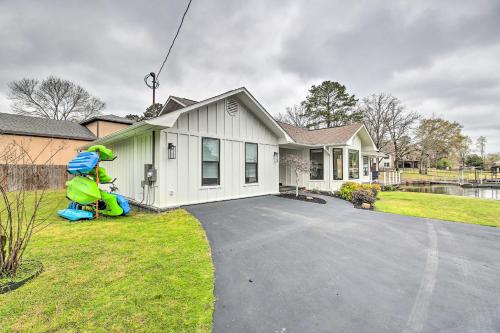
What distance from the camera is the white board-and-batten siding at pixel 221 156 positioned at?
671 centimetres

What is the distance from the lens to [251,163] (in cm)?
924

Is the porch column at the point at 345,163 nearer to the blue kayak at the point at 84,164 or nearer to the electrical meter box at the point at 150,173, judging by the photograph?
the electrical meter box at the point at 150,173

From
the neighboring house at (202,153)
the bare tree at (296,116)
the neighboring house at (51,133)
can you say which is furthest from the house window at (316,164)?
the bare tree at (296,116)

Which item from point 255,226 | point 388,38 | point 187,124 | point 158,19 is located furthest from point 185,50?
point 388,38

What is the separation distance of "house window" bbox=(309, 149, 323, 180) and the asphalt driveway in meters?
6.71

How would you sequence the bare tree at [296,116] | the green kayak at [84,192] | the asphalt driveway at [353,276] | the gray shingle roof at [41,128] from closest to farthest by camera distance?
the asphalt driveway at [353,276]
the green kayak at [84,192]
the gray shingle roof at [41,128]
the bare tree at [296,116]

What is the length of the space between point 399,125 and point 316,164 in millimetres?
22162

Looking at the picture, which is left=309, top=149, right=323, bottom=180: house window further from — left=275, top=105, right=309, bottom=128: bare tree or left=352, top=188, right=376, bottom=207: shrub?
left=275, top=105, right=309, bottom=128: bare tree

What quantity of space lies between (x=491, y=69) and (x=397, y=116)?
1400 cm

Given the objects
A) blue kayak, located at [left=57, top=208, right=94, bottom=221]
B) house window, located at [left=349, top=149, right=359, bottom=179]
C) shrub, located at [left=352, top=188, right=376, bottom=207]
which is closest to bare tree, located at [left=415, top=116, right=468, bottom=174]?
house window, located at [left=349, top=149, right=359, bottom=179]

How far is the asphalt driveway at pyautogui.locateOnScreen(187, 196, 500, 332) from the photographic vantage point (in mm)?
2107

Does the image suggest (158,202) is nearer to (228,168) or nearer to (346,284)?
(228,168)

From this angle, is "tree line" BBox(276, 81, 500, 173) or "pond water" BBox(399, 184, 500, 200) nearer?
"pond water" BBox(399, 184, 500, 200)

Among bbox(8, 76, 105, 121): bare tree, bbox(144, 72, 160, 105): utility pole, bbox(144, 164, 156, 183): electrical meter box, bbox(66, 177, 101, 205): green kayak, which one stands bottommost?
bbox(66, 177, 101, 205): green kayak
